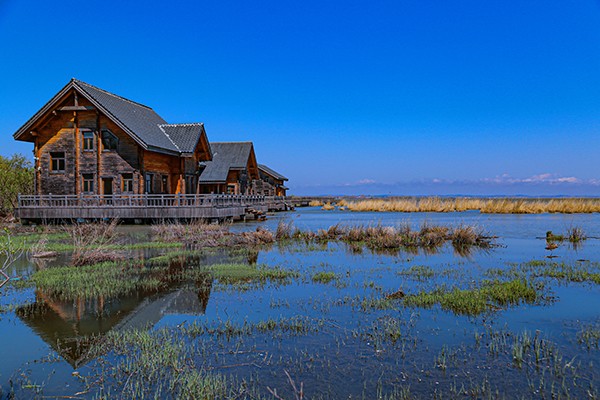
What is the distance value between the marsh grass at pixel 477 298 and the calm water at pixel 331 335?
0.99 ft

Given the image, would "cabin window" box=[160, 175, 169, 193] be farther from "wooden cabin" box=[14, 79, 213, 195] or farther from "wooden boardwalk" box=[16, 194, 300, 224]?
"wooden boardwalk" box=[16, 194, 300, 224]

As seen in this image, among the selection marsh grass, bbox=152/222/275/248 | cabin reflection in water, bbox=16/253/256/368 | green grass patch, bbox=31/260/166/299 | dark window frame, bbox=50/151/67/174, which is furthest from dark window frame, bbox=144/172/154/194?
cabin reflection in water, bbox=16/253/256/368

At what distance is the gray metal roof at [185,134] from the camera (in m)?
34.1

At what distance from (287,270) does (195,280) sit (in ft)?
8.95

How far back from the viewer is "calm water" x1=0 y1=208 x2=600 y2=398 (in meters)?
5.71

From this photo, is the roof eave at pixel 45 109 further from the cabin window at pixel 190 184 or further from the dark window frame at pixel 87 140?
the cabin window at pixel 190 184

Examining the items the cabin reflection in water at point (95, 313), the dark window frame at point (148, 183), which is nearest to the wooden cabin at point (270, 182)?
the dark window frame at point (148, 183)

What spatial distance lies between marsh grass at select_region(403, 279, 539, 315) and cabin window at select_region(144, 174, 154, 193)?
2506cm

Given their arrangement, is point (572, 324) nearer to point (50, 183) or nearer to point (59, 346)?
point (59, 346)

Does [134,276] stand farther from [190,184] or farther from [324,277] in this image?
[190,184]

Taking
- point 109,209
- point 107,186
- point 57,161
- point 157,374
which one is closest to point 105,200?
point 107,186

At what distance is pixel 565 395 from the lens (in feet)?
17.2

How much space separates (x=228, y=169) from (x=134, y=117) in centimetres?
1501

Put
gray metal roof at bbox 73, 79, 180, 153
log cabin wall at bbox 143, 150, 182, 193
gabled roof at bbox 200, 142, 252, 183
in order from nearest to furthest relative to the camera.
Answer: gray metal roof at bbox 73, 79, 180, 153 → log cabin wall at bbox 143, 150, 182, 193 → gabled roof at bbox 200, 142, 252, 183
